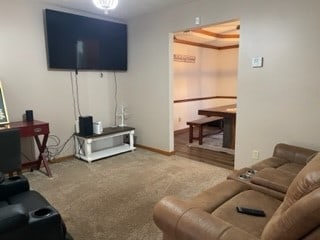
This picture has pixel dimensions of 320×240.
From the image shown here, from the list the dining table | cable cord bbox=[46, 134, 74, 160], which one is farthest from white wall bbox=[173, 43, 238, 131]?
cable cord bbox=[46, 134, 74, 160]

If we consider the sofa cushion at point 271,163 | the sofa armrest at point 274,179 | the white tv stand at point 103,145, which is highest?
the sofa armrest at point 274,179

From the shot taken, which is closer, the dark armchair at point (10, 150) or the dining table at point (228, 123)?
the dark armchair at point (10, 150)

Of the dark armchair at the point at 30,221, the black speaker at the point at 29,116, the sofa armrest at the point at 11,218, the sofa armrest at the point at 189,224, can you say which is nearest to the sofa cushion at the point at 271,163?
the sofa armrest at the point at 189,224

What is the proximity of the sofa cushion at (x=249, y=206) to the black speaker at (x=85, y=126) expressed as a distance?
9.29ft

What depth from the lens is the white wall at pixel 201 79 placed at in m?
6.11

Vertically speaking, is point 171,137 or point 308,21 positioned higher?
point 308,21

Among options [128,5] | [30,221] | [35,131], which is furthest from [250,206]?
[128,5]

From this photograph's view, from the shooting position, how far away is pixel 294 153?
8.45 feet

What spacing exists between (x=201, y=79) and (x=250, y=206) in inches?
215

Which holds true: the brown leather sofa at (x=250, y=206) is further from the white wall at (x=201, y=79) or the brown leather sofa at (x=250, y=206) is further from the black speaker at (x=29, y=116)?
the white wall at (x=201, y=79)

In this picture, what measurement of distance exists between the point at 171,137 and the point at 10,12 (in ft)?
10.0

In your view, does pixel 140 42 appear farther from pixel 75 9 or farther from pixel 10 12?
pixel 10 12

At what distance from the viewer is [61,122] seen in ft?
13.4

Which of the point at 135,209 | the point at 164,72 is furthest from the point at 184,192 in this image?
the point at 164,72
